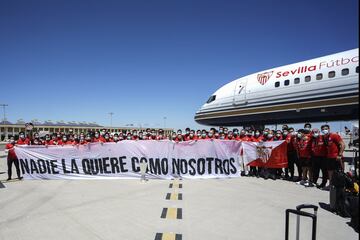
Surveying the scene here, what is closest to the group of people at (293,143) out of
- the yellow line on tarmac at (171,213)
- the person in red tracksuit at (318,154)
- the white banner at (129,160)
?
the person in red tracksuit at (318,154)

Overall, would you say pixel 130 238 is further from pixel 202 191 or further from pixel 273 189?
pixel 273 189

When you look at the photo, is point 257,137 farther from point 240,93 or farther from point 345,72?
point 240,93

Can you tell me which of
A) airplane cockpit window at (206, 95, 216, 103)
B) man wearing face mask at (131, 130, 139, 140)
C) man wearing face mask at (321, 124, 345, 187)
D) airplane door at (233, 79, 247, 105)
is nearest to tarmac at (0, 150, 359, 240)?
man wearing face mask at (321, 124, 345, 187)

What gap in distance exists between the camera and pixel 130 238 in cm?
436

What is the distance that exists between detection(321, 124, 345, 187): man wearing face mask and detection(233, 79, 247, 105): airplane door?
30.7 ft

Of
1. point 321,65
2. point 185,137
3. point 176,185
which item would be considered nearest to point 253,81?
point 321,65

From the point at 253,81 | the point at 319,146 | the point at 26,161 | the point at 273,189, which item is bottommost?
Answer: the point at 273,189

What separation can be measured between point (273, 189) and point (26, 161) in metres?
8.23

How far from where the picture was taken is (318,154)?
332 inches

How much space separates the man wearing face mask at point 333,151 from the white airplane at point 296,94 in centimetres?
274

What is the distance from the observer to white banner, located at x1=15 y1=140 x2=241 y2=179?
966 cm

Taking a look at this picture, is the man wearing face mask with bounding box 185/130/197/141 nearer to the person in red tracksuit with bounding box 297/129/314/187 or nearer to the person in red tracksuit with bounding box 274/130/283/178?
the person in red tracksuit with bounding box 274/130/283/178

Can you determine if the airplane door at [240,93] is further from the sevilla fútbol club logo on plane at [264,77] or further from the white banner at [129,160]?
the white banner at [129,160]

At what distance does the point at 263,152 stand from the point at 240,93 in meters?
7.94
